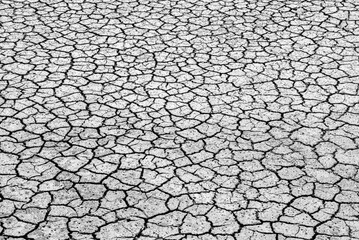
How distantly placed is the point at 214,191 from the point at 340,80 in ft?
5.19

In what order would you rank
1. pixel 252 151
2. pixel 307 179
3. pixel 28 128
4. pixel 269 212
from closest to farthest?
pixel 269 212
pixel 307 179
pixel 252 151
pixel 28 128

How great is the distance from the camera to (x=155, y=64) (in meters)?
4.72

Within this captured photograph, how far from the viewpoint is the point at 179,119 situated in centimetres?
403

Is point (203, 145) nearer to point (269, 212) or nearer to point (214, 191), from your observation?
point (214, 191)

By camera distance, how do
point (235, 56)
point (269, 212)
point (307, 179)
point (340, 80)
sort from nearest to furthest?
point (269, 212), point (307, 179), point (340, 80), point (235, 56)

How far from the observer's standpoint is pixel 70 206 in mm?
3250

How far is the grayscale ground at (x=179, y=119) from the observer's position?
10.5 ft

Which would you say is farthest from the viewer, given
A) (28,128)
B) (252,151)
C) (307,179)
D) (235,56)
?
(235,56)

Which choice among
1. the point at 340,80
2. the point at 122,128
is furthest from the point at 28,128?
the point at 340,80

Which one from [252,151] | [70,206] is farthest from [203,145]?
[70,206]

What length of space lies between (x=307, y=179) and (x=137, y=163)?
3.00 ft

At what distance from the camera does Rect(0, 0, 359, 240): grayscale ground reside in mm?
3186

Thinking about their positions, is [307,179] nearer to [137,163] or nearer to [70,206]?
[137,163]

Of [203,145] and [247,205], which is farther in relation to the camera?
[203,145]
